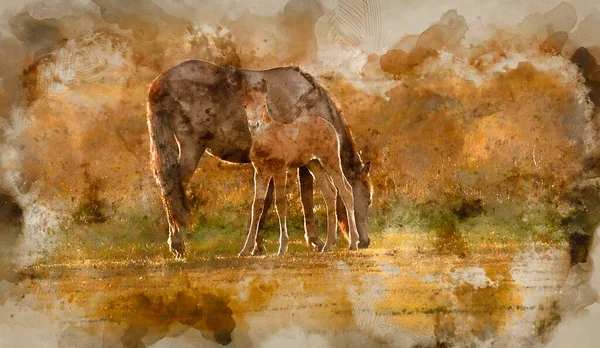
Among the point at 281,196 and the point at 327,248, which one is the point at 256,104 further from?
the point at 327,248

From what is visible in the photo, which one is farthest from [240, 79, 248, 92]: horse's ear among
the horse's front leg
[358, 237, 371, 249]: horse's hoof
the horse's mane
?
[358, 237, 371, 249]: horse's hoof

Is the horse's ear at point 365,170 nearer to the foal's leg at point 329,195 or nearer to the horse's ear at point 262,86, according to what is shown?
the foal's leg at point 329,195

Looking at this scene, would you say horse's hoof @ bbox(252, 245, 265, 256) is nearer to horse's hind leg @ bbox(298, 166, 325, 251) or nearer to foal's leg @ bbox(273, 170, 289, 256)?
foal's leg @ bbox(273, 170, 289, 256)

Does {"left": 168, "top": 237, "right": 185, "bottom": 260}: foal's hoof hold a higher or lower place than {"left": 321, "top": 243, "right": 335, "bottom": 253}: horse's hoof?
lower

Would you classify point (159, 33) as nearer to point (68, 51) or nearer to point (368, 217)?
point (68, 51)

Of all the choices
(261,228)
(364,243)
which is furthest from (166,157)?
(364,243)

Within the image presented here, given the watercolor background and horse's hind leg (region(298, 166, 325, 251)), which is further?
horse's hind leg (region(298, 166, 325, 251))

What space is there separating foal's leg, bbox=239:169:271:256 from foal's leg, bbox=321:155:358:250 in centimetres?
50

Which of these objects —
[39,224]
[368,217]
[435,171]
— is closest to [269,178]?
[368,217]

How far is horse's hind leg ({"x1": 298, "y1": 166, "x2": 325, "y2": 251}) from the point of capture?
7453 millimetres

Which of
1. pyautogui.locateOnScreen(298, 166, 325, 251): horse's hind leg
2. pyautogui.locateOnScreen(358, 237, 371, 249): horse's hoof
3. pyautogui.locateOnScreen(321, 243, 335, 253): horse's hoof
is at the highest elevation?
pyautogui.locateOnScreen(298, 166, 325, 251): horse's hind leg

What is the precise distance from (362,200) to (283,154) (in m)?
0.76

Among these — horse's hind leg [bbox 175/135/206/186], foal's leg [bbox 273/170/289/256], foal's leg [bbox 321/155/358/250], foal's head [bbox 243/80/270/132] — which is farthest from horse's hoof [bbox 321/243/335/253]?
horse's hind leg [bbox 175/135/206/186]

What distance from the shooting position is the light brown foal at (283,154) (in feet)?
24.1
